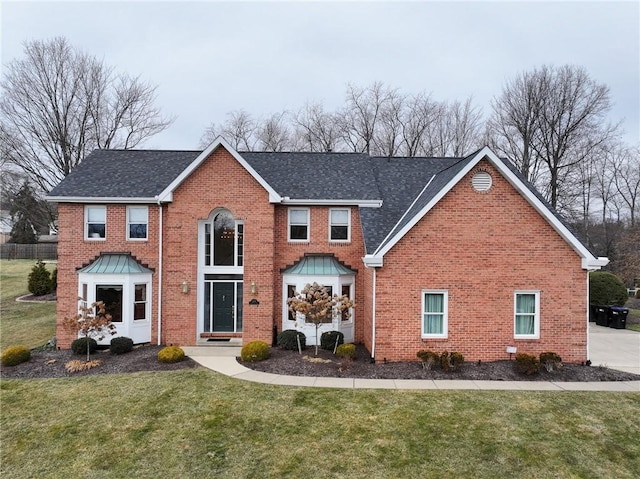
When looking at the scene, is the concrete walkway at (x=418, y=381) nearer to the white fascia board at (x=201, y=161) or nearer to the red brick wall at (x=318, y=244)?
the red brick wall at (x=318, y=244)

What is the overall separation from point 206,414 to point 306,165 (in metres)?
12.4

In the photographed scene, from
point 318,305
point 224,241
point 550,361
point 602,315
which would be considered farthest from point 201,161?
point 602,315

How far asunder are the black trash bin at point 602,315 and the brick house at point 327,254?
9.18 meters

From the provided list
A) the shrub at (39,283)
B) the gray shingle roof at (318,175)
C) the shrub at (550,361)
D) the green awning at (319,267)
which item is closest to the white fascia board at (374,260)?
the green awning at (319,267)

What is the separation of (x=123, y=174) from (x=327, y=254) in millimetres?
10139

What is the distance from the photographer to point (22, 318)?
800 inches

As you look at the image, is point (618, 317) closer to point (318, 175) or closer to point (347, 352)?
point (347, 352)

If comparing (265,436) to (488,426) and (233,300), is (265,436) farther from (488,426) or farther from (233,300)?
(233,300)

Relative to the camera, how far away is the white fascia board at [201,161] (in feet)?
49.3

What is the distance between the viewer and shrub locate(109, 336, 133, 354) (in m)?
14.3

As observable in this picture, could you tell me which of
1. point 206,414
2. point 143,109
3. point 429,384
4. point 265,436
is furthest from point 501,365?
point 143,109

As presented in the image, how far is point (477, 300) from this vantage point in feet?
42.3

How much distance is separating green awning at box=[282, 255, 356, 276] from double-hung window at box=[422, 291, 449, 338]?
3676mm

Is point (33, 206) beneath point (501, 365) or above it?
above
